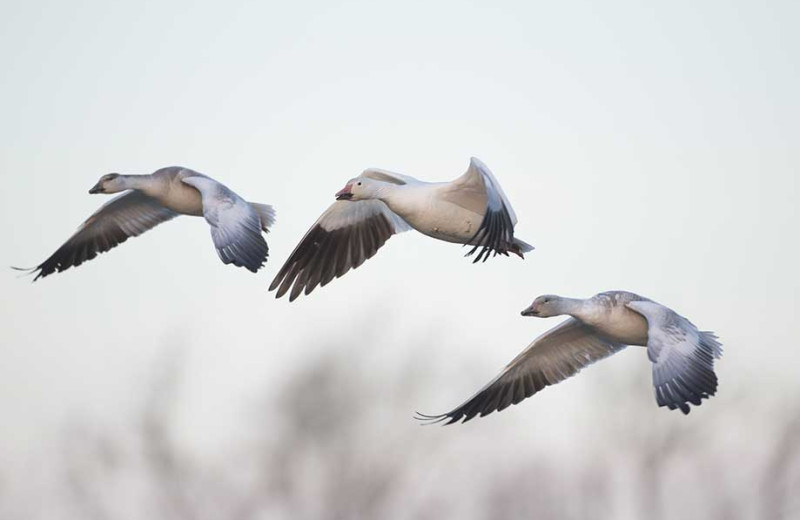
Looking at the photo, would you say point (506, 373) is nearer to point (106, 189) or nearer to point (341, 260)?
point (341, 260)

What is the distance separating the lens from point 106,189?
18.5 meters

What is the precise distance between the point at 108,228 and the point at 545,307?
20.0 feet

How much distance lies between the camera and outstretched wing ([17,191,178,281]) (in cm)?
1917

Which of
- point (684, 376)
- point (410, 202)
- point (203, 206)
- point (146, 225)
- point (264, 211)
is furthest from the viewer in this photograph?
point (146, 225)

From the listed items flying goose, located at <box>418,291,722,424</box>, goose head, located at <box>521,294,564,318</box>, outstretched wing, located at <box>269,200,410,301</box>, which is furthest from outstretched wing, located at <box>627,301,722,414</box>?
outstretched wing, located at <box>269,200,410,301</box>

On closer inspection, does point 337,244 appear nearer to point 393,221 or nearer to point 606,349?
point 393,221

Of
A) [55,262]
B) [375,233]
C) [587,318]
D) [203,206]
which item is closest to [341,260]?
[375,233]

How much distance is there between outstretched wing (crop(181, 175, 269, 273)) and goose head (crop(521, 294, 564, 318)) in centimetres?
291

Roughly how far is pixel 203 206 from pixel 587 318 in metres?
4.35

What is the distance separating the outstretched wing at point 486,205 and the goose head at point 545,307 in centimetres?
113

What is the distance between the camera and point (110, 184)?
60.4 ft

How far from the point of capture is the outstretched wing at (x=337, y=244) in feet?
57.3

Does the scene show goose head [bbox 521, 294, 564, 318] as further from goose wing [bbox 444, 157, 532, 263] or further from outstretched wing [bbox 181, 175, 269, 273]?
outstretched wing [bbox 181, 175, 269, 273]

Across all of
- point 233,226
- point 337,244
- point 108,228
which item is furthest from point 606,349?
point 108,228
